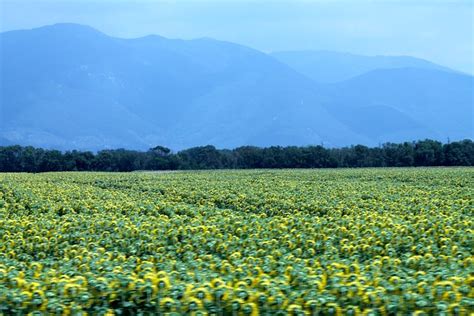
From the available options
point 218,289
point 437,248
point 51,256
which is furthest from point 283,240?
point 218,289

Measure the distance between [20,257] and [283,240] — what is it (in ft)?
15.9

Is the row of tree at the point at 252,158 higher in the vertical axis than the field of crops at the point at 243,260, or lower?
higher

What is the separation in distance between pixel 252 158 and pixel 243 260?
63938 mm

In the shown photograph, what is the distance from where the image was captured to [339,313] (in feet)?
20.7

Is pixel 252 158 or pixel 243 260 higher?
pixel 252 158

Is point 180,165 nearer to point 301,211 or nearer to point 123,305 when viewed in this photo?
point 301,211

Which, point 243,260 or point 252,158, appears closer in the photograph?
point 243,260

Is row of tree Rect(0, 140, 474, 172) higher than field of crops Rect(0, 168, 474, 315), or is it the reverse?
row of tree Rect(0, 140, 474, 172)

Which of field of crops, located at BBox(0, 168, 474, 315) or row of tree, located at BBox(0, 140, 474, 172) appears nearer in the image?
field of crops, located at BBox(0, 168, 474, 315)

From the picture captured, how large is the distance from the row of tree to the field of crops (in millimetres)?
48131

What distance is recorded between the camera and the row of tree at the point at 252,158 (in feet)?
228

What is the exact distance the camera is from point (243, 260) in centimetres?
954

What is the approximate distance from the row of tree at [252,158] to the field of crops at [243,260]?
4813cm

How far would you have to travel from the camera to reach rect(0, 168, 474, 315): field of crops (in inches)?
254
